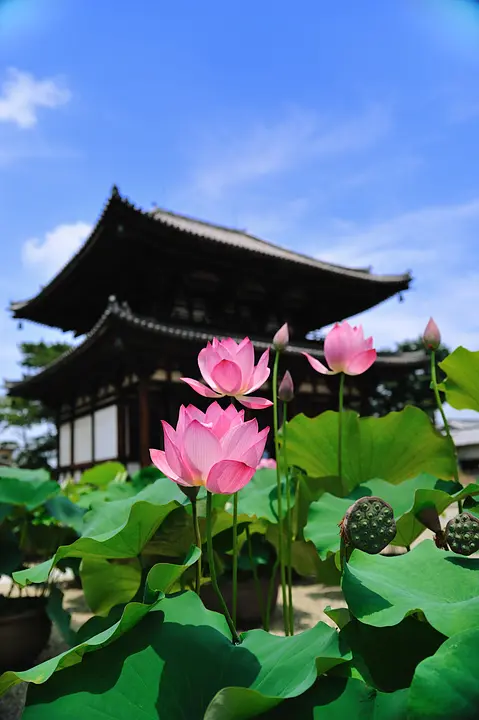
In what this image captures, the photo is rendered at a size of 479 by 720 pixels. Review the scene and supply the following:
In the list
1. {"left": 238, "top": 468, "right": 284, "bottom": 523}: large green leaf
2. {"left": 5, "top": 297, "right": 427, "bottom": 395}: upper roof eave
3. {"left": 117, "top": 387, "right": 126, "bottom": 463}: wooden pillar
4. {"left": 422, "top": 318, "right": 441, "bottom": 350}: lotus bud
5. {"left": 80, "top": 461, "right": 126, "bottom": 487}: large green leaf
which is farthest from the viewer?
{"left": 117, "top": 387, "right": 126, "bottom": 463}: wooden pillar

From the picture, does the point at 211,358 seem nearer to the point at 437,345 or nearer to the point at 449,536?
the point at 449,536

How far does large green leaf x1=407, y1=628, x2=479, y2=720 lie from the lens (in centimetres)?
40

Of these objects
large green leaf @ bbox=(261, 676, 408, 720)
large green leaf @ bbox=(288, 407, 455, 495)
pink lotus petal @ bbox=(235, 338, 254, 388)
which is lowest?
large green leaf @ bbox=(261, 676, 408, 720)

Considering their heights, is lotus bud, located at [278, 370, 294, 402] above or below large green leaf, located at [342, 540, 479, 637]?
above

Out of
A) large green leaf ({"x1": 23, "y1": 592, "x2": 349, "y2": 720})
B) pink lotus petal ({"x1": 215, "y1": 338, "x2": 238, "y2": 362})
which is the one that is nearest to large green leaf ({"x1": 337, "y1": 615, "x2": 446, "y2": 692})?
large green leaf ({"x1": 23, "y1": 592, "x2": 349, "y2": 720})

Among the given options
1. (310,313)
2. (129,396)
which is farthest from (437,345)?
(310,313)

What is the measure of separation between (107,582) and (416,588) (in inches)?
32.2

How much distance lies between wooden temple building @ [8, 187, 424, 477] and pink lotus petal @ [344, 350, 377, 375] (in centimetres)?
541

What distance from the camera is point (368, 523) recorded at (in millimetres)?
620

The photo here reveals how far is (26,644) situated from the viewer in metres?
1.97

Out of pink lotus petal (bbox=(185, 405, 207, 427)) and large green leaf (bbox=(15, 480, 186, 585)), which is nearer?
pink lotus petal (bbox=(185, 405, 207, 427))

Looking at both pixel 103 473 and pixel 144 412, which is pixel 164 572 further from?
pixel 144 412

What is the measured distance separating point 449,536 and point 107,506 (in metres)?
0.74

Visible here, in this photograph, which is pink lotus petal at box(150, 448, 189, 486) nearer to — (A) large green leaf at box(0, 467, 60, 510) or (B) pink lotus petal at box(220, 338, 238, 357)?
(B) pink lotus petal at box(220, 338, 238, 357)
